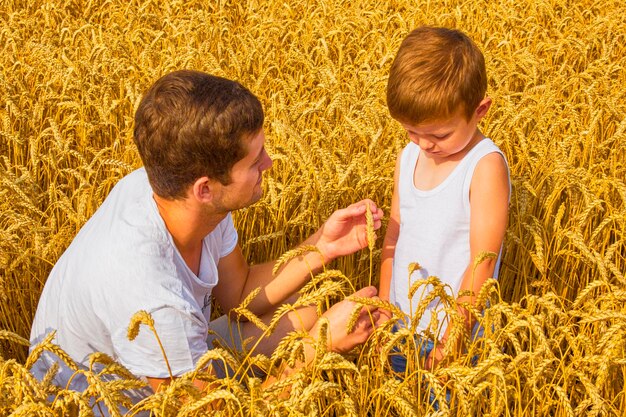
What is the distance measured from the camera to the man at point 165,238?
1791 mm

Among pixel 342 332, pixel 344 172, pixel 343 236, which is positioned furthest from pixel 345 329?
pixel 344 172

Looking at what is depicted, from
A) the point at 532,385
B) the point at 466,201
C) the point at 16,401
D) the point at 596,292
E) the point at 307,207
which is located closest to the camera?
the point at 16,401

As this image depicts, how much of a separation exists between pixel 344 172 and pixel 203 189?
890 millimetres

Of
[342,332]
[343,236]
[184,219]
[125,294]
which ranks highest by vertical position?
→ [184,219]

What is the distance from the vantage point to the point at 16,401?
4.90ft

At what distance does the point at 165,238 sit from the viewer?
6.26ft

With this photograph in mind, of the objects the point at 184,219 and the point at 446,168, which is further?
the point at 446,168

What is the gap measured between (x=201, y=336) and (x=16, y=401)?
464 mm

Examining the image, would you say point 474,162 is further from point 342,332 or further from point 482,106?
point 342,332

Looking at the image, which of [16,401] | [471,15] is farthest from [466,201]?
[471,15]

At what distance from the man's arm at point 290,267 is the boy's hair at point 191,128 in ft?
1.45

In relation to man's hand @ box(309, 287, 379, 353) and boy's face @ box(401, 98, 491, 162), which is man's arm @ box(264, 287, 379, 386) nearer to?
man's hand @ box(309, 287, 379, 353)

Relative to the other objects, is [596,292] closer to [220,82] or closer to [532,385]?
[532,385]

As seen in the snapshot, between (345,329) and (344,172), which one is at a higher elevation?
(344,172)
